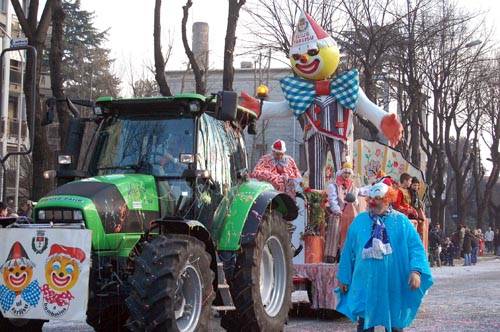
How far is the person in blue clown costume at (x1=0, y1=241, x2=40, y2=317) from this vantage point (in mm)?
6578

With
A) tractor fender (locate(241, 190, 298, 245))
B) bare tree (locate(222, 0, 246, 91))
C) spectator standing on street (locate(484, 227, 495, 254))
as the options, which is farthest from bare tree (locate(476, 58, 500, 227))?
tractor fender (locate(241, 190, 298, 245))

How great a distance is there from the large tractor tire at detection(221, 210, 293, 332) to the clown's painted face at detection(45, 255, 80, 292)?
81.8 inches

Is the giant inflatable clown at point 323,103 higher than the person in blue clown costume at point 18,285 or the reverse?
higher

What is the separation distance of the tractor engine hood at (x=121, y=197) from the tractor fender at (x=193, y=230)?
0.37 metres

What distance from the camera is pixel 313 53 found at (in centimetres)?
1289

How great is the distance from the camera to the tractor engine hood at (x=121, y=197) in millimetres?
7055

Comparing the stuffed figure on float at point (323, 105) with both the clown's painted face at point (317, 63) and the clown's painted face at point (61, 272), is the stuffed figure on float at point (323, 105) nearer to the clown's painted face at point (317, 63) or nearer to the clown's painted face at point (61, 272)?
the clown's painted face at point (317, 63)

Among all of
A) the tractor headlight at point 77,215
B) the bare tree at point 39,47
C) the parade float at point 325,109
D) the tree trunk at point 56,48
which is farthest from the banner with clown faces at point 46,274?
the tree trunk at point 56,48

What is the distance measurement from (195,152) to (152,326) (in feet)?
6.78

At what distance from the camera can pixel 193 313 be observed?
278 inches

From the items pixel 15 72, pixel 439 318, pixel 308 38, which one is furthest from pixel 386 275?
pixel 15 72

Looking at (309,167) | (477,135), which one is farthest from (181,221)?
(477,135)

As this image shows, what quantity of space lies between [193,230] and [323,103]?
594cm

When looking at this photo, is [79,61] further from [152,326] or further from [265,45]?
[152,326]
